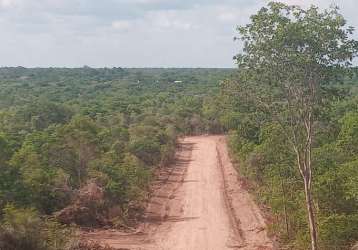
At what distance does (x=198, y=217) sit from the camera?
27297 mm

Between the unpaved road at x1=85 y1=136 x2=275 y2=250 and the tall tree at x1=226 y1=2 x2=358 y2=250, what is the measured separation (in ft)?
22.1

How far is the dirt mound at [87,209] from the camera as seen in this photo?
78.9ft

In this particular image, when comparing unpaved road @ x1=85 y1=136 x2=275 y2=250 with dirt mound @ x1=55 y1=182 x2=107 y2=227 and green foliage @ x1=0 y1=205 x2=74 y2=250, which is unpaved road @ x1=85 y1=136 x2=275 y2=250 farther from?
green foliage @ x1=0 y1=205 x2=74 y2=250

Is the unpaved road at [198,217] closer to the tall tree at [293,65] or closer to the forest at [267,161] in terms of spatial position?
the forest at [267,161]

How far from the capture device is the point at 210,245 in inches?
880

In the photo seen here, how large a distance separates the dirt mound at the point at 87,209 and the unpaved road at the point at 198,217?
1261mm

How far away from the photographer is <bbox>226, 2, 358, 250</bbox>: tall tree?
15414 millimetres

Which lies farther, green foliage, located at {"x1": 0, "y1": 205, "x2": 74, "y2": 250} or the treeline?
the treeline

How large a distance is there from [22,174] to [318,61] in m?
13.1

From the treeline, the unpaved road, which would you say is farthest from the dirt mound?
the unpaved road

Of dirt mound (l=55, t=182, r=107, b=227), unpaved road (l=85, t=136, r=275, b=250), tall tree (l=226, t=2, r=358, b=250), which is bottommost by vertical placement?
unpaved road (l=85, t=136, r=275, b=250)

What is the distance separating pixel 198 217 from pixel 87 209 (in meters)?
5.52

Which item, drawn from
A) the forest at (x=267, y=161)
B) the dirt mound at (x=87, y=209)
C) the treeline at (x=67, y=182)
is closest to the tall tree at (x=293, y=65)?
the forest at (x=267, y=161)

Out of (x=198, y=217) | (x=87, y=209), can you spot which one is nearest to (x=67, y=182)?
(x=87, y=209)
